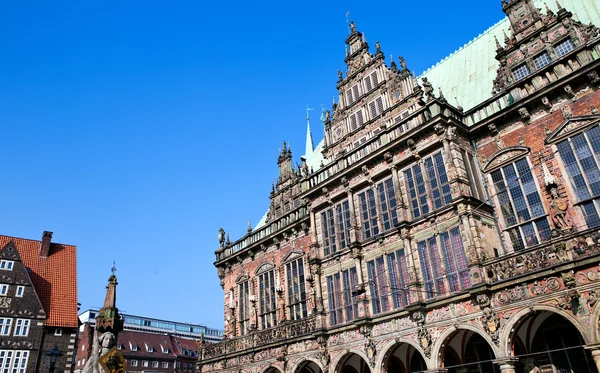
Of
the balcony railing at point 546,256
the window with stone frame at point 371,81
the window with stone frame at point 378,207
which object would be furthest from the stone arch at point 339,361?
the window with stone frame at point 371,81

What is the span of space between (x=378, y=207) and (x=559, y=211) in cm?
699

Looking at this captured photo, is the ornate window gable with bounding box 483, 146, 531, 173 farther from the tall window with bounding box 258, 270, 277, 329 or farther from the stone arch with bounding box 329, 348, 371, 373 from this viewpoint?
the tall window with bounding box 258, 270, 277, 329

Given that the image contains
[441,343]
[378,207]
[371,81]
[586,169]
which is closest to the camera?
[586,169]

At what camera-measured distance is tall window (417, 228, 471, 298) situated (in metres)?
15.9

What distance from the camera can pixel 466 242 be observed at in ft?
51.7

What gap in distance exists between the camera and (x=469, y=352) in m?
17.3

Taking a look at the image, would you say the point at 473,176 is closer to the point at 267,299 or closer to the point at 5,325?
the point at 267,299

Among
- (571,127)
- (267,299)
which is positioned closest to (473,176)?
(571,127)

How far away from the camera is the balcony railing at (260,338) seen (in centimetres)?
2127

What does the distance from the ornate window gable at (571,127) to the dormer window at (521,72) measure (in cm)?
329

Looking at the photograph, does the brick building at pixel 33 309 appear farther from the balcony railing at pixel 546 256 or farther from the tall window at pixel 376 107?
the balcony railing at pixel 546 256

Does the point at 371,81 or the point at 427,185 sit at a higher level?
the point at 371,81

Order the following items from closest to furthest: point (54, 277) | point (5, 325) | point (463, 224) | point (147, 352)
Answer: point (463, 224), point (5, 325), point (54, 277), point (147, 352)

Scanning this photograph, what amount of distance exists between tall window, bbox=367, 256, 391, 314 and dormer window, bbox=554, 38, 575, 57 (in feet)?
35.4
